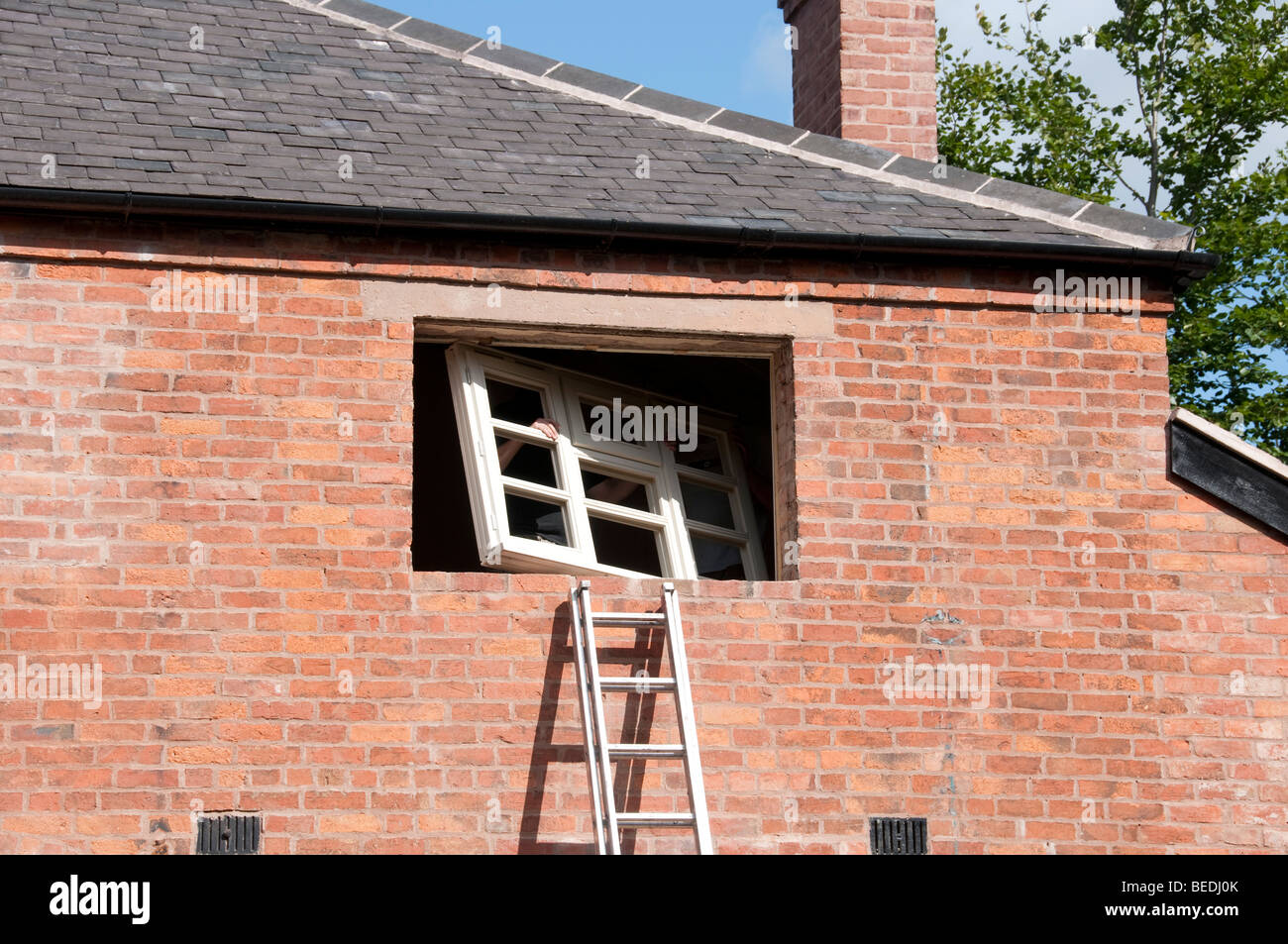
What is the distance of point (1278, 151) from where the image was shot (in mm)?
21672

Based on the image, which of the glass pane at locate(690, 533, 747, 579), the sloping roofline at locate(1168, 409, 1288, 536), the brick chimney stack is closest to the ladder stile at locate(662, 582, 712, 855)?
the glass pane at locate(690, 533, 747, 579)

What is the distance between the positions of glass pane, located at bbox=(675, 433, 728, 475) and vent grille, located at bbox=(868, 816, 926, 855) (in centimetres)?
212

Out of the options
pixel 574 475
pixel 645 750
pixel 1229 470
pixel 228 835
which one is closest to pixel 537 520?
pixel 574 475

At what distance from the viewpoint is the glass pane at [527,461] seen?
796 centimetres

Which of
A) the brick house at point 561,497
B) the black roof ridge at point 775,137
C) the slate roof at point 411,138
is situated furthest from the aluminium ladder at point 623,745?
the black roof ridge at point 775,137

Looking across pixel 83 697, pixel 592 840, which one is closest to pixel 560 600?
pixel 592 840

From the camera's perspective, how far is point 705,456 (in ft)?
28.5

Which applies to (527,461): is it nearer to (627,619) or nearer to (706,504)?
(706,504)

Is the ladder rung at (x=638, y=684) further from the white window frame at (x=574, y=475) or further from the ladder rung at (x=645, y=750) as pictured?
the white window frame at (x=574, y=475)

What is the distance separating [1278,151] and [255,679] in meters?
18.5

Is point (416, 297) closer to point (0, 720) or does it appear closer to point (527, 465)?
point (527, 465)

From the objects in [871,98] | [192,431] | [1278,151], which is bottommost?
[192,431]

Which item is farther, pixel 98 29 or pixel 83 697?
pixel 98 29

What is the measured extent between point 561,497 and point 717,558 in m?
1.07
